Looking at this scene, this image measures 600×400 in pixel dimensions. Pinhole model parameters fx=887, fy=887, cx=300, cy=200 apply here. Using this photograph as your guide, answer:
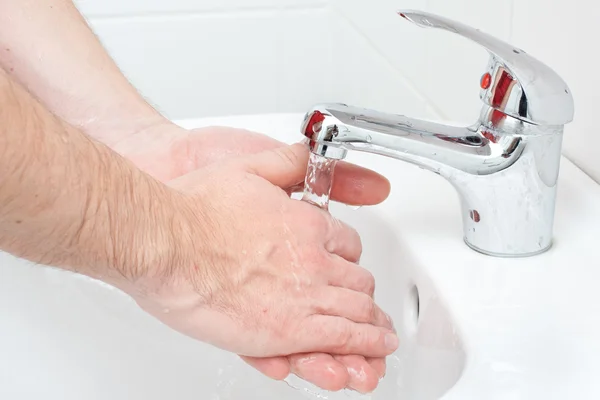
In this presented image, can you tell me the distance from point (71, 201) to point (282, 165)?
16 cm

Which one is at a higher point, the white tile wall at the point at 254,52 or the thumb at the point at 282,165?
the thumb at the point at 282,165

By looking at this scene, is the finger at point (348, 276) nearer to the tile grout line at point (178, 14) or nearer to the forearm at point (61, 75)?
the forearm at point (61, 75)

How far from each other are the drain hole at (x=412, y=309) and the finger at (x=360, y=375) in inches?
2.4

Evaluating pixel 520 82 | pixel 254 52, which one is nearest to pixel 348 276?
pixel 520 82

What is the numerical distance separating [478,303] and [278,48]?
0.72 m

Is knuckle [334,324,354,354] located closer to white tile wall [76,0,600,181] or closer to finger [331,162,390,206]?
finger [331,162,390,206]

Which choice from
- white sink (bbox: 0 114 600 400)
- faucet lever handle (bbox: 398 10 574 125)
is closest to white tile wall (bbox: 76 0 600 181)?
white sink (bbox: 0 114 600 400)

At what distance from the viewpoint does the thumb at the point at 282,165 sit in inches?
20.9

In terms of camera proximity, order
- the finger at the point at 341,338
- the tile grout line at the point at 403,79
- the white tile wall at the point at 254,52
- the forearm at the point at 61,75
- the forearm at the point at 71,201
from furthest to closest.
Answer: the white tile wall at the point at 254,52, the tile grout line at the point at 403,79, the forearm at the point at 61,75, the finger at the point at 341,338, the forearm at the point at 71,201

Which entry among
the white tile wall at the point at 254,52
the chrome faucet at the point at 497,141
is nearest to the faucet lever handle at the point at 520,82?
the chrome faucet at the point at 497,141

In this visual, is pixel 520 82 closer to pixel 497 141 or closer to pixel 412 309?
pixel 497 141

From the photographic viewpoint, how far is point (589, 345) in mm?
436

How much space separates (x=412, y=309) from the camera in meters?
0.56

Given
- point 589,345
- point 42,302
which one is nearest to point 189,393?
point 42,302
